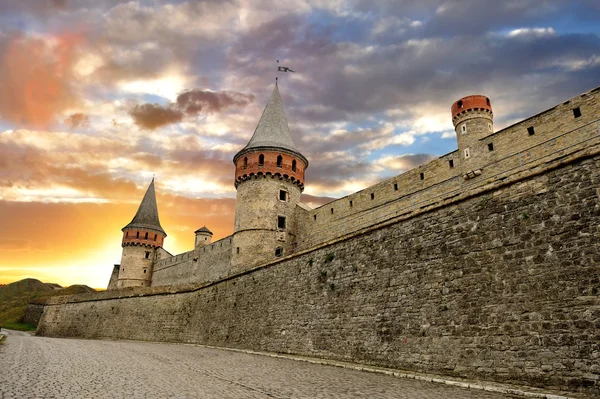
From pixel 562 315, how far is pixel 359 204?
15.0 m

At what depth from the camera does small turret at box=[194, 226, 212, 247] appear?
46200mm

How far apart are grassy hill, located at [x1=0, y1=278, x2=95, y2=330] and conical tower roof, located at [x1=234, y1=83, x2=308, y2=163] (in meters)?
43.2

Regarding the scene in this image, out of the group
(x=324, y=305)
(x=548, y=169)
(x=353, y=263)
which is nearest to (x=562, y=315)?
(x=548, y=169)

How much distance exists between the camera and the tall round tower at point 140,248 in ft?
136

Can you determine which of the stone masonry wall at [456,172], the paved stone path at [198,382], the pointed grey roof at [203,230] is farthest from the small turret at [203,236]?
the paved stone path at [198,382]

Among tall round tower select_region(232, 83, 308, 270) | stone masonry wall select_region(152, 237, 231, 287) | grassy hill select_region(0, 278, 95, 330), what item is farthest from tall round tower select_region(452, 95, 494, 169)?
grassy hill select_region(0, 278, 95, 330)

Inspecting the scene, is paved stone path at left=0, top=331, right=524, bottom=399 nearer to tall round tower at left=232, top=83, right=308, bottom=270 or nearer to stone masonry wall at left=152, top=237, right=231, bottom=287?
tall round tower at left=232, top=83, right=308, bottom=270

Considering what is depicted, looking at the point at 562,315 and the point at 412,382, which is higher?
the point at 562,315

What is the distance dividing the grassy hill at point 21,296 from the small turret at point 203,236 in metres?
23.8

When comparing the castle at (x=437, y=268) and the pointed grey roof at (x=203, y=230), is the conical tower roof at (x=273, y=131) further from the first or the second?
the pointed grey roof at (x=203, y=230)

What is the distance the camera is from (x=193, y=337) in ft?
69.1

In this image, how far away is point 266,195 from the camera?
2388 cm

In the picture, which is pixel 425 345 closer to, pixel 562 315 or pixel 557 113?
pixel 562 315

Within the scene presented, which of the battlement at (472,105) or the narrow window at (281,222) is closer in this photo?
the narrow window at (281,222)
